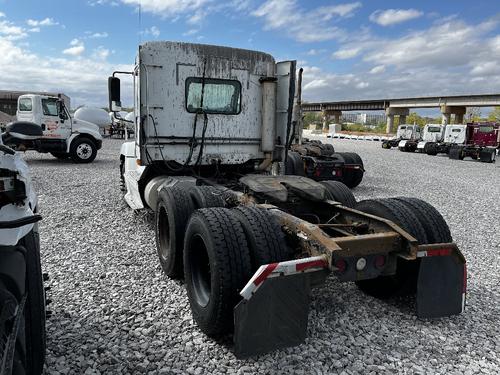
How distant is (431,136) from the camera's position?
29281 millimetres

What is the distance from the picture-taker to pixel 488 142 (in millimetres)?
26156

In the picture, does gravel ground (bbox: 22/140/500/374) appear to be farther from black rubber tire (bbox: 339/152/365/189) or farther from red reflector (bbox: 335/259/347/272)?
black rubber tire (bbox: 339/152/365/189)

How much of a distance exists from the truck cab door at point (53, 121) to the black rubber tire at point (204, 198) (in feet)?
39.9

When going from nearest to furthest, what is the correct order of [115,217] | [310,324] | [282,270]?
1. [282,270]
2. [310,324]
3. [115,217]

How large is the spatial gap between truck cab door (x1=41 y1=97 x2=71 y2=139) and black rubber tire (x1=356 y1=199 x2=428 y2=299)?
1378 cm

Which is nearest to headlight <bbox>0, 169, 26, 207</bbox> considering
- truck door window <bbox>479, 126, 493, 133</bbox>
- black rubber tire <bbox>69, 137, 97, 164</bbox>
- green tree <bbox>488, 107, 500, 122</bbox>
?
black rubber tire <bbox>69, 137, 97, 164</bbox>

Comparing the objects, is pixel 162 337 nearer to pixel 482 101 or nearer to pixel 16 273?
pixel 16 273

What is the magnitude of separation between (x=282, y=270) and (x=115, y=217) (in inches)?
204

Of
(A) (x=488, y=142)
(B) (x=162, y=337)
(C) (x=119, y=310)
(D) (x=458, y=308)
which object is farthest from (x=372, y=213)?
(A) (x=488, y=142)

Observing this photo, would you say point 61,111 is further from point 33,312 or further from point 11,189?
point 11,189

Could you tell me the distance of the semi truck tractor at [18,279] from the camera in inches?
70.2

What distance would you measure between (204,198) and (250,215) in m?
1.16

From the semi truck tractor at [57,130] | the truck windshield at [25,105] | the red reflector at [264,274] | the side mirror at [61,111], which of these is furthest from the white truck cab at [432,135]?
the red reflector at [264,274]

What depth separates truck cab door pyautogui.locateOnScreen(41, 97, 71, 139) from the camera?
1455 centimetres
